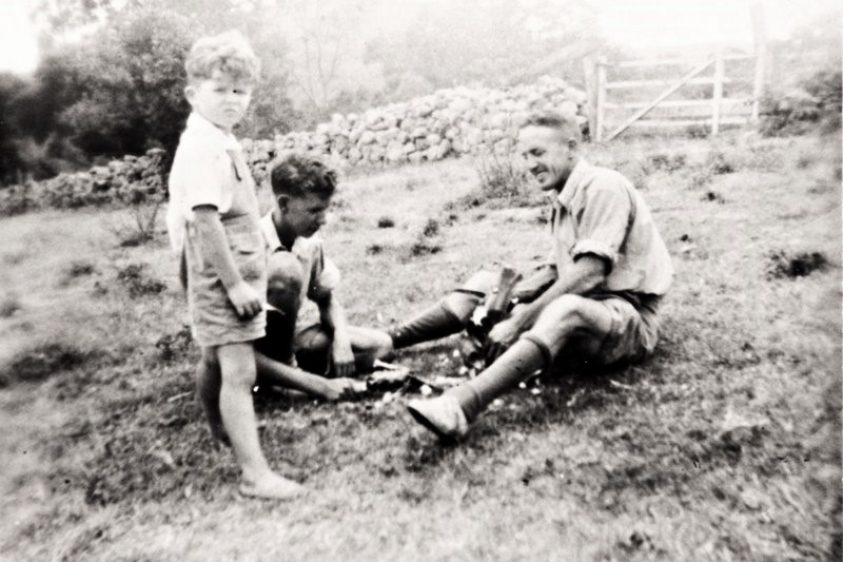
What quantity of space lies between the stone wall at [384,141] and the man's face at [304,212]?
9.45 meters

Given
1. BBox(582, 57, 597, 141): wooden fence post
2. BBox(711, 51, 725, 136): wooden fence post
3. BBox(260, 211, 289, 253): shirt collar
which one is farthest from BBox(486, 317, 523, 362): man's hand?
BBox(582, 57, 597, 141): wooden fence post

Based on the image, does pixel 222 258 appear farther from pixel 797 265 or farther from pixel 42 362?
pixel 797 265

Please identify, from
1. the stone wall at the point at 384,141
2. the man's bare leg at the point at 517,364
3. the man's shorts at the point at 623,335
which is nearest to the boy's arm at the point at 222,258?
the man's bare leg at the point at 517,364

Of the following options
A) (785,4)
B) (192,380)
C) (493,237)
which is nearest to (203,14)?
(493,237)

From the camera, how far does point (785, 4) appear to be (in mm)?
2828

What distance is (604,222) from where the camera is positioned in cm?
Result: 324

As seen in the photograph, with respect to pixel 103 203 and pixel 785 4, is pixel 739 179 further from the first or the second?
pixel 103 203

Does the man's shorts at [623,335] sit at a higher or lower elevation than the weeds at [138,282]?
higher

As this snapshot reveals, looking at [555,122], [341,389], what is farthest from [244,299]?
[555,122]

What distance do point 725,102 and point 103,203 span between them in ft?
43.9

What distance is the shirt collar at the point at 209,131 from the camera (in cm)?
261

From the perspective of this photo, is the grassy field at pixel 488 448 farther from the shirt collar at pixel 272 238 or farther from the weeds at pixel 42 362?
the shirt collar at pixel 272 238

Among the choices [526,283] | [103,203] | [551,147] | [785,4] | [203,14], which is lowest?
[103,203]

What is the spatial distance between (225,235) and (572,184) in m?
1.75
